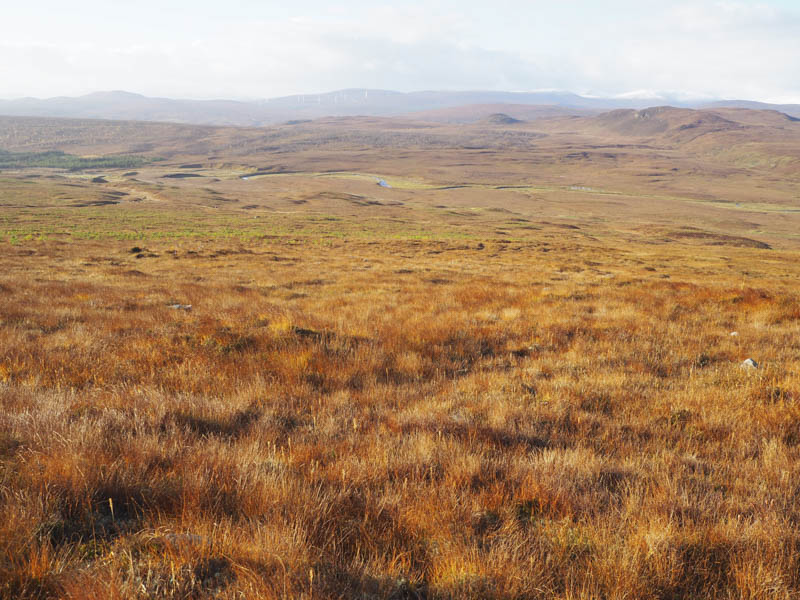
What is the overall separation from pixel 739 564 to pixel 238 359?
597cm

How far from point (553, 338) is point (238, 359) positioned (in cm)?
554

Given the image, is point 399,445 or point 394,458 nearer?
point 394,458

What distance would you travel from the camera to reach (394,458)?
3578mm

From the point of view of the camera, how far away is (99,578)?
205 cm

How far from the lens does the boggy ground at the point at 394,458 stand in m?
2.32

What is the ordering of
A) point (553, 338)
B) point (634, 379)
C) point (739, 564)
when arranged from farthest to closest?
point (553, 338)
point (634, 379)
point (739, 564)

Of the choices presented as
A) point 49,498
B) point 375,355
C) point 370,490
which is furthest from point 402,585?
point 375,355

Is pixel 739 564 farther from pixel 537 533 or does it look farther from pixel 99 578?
pixel 99 578

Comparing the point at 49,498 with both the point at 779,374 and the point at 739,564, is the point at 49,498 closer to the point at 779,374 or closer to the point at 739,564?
the point at 739,564

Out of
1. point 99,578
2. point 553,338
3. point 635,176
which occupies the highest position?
point 635,176

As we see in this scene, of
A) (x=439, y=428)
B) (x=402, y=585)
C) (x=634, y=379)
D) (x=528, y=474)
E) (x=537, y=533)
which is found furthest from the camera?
(x=634, y=379)

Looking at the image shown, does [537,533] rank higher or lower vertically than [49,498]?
lower

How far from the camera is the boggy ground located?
2316 millimetres

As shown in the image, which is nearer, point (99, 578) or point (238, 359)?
point (99, 578)
